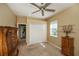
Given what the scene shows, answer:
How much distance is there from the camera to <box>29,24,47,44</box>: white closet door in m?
2.16

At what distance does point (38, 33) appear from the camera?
2.21 metres

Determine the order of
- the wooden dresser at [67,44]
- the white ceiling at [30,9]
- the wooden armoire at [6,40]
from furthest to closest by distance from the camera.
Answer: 1. the wooden dresser at [67,44]
2. the white ceiling at [30,9]
3. the wooden armoire at [6,40]

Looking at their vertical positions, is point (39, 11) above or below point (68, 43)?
above

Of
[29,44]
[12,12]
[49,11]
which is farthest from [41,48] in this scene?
[12,12]

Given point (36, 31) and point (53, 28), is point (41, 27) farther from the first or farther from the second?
point (53, 28)

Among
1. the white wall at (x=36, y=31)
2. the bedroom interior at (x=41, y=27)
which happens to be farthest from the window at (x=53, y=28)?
the white wall at (x=36, y=31)

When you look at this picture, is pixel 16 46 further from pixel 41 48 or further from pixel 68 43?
pixel 68 43

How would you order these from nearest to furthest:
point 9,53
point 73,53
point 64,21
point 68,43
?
point 9,53 < point 73,53 < point 64,21 < point 68,43

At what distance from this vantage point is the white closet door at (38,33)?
7.07 feet

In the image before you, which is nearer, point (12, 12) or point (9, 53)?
point (9, 53)

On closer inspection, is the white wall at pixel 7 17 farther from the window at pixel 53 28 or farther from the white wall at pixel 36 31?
the window at pixel 53 28

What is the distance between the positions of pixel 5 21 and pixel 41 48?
91 cm

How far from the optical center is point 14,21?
1.98 m

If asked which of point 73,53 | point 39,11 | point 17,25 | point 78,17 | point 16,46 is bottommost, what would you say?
point 73,53
